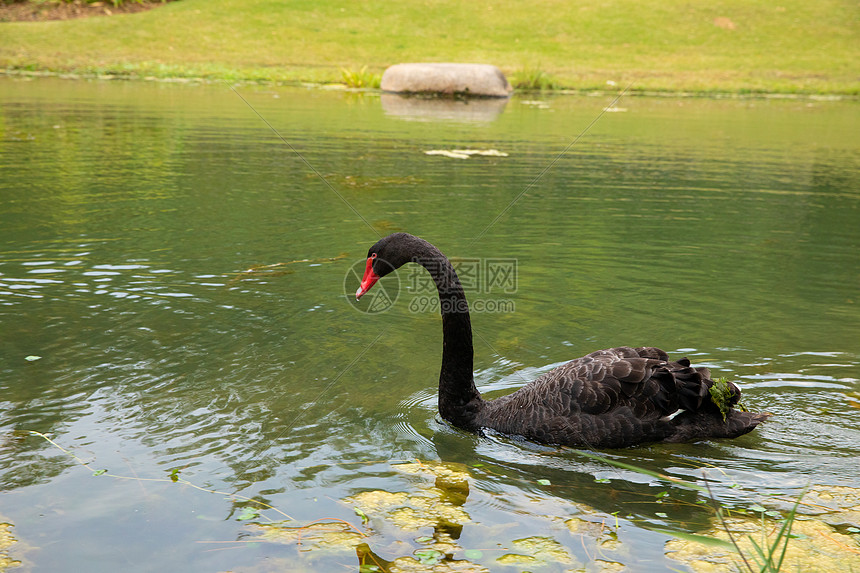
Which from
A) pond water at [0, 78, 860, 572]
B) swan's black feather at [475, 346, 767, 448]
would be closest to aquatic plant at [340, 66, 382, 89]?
pond water at [0, 78, 860, 572]

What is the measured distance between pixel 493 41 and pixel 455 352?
28.7 m

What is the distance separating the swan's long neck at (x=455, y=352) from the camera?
379 centimetres

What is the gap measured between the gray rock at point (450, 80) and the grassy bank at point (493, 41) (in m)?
2.38

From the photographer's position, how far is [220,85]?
21.8m

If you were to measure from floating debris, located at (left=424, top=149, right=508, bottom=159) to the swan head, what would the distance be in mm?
7558

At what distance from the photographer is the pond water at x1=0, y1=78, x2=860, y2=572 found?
292cm

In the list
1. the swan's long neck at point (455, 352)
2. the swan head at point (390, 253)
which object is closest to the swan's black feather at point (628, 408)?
the swan's long neck at point (455, 352)

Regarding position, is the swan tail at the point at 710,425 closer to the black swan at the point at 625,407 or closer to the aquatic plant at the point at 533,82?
the black swan at the point at 625,407

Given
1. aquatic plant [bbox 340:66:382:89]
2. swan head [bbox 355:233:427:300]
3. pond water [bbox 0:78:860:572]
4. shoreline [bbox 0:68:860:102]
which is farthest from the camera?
aquatic plant [bbox 340:66:382:89]

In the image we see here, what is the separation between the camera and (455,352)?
382 centimetres

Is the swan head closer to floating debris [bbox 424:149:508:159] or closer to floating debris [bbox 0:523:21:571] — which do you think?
floating debris [bbox 0:523:21:571]
